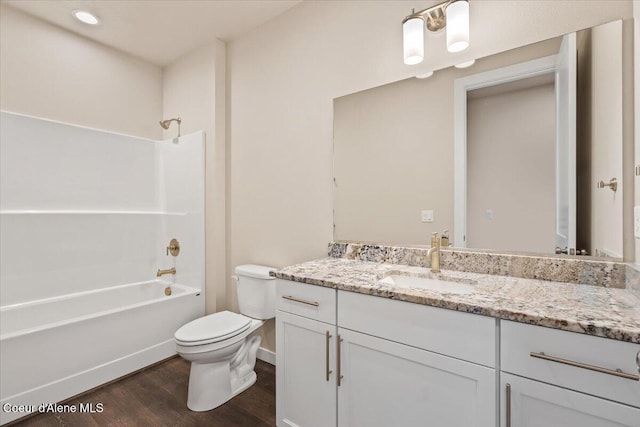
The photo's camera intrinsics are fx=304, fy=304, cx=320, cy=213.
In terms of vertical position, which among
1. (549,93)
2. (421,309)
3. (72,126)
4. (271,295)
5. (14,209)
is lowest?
(271,295)

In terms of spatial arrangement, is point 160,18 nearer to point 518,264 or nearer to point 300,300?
point 300,300

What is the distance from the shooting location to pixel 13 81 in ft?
7.43

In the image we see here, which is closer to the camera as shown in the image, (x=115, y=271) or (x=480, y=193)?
(x=480, y=193)

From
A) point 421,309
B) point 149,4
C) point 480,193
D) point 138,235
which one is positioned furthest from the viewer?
point 138,235

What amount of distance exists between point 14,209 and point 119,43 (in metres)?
1.62

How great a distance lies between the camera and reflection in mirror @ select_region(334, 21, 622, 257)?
1248mm

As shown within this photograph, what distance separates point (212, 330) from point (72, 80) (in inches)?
95.7

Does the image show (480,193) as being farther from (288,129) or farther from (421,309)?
(288,129)

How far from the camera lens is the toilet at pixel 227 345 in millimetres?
1783

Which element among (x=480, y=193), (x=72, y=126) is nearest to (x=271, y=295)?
(x=480, y=193)

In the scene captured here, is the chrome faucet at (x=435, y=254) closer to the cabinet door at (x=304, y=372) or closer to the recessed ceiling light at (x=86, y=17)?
the cabinet door at (x=304, y=372)

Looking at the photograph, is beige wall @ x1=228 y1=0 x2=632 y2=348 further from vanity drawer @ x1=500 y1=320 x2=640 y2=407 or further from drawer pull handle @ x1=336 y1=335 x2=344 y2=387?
vanity drawer @ x1=500 y1=320 x2=640 y2=407

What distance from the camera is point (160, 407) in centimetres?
185

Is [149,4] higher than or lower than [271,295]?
higher
